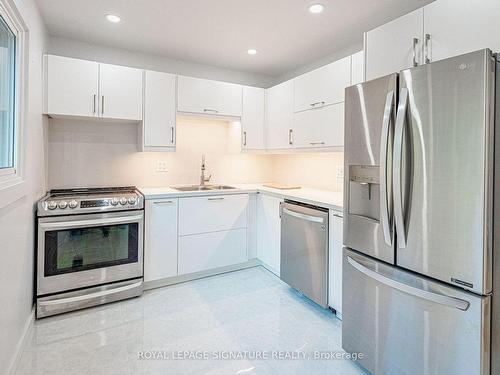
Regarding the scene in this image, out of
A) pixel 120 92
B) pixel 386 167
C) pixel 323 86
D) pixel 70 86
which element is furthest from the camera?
pixel 120 92

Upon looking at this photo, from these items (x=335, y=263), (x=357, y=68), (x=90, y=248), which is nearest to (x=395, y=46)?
(x=357, y=68)

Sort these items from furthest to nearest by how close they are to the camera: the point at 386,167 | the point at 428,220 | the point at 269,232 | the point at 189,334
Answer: the point at 269,232, the point at 189,334, the point at 386,167, the point at 428,220

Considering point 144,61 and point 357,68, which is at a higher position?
point 144,61

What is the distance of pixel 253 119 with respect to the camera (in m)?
3.60

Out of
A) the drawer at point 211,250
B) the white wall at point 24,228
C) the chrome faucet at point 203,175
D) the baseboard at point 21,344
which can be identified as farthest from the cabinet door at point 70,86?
the baseboard at point 21,344

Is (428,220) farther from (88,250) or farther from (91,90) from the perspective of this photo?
(91,90)

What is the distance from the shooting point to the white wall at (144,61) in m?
2.90

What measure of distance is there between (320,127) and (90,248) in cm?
Answer: 233

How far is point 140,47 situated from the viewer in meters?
3.09

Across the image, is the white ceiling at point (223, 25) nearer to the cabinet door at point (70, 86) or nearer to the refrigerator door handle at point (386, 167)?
the cabinet door at point (70, 86)

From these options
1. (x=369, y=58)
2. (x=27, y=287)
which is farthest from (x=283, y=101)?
(x=27, y=287)

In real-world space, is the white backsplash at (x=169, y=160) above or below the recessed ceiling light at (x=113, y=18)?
below

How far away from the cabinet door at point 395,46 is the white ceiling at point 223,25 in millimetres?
393

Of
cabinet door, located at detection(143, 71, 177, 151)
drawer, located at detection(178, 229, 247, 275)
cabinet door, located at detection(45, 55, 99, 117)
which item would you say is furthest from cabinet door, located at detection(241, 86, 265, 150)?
cabinet door, located at detection(45, 55, 99, 117)
